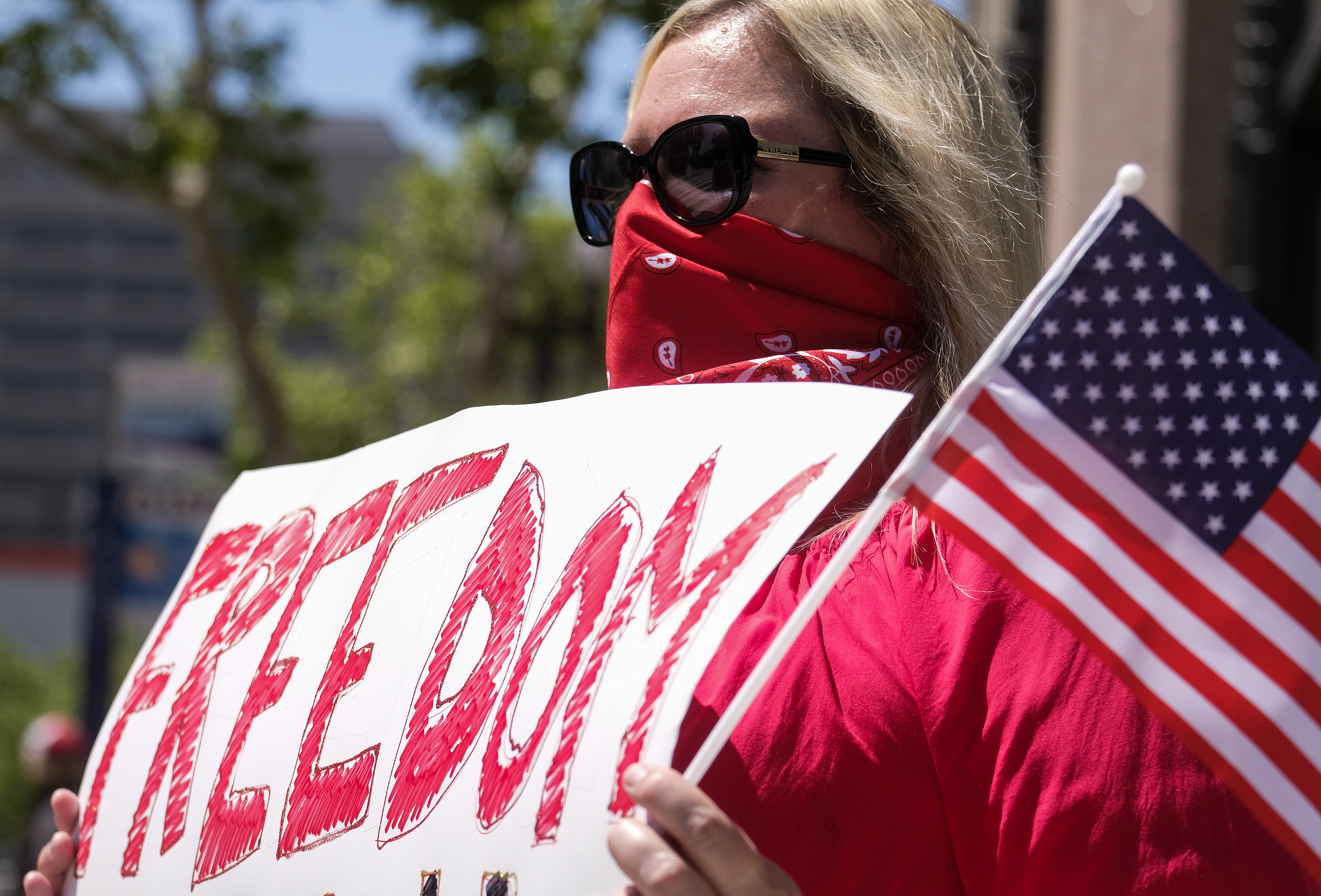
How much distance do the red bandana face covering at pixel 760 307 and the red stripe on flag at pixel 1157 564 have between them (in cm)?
39

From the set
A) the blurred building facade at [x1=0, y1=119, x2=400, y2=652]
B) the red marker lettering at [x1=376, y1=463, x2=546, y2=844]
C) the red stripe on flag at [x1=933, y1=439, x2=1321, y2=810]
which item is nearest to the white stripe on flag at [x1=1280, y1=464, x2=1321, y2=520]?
the red stripe on flag at [x1=933, y1=439, x2=1321, y2=810]

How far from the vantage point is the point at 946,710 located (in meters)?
1.15

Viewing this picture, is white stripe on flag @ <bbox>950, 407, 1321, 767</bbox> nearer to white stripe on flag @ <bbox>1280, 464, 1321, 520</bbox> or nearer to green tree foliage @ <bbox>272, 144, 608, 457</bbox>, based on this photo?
white stripe on flag @ <bbox>1280, 464, 1321, 520</bbox>

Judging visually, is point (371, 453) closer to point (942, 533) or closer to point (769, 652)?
point (942, 533)

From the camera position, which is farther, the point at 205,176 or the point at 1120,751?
the point at 205,176

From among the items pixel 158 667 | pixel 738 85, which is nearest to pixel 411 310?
Answer: pixel 158 667

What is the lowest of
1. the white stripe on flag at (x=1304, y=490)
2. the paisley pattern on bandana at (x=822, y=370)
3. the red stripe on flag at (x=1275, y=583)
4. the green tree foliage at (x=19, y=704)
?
the green tree foliage at (x=19, y=704)

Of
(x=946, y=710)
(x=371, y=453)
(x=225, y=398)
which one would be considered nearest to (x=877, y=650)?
(x=946, y=710)

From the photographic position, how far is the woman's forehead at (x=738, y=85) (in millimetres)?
1607

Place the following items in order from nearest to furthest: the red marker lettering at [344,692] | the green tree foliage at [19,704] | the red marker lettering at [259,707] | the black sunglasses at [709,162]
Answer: the red marker lettering at [344,692]
the red marker lettering at [259,707]
the black sunglasses at [709,162]
the green tree foliage at [19,704]

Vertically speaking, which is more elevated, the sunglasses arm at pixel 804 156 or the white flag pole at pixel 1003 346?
the sunglasses arm at pixel 804 156

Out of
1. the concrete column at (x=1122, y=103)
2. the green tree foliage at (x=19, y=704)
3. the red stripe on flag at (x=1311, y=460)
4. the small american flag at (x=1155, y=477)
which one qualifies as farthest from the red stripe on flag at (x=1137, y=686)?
the green tree foliage at (x=19, y=704)

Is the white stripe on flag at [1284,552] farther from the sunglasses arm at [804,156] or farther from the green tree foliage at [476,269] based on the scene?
the green tree foliage at [476,269]

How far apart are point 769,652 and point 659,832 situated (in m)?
0.16
